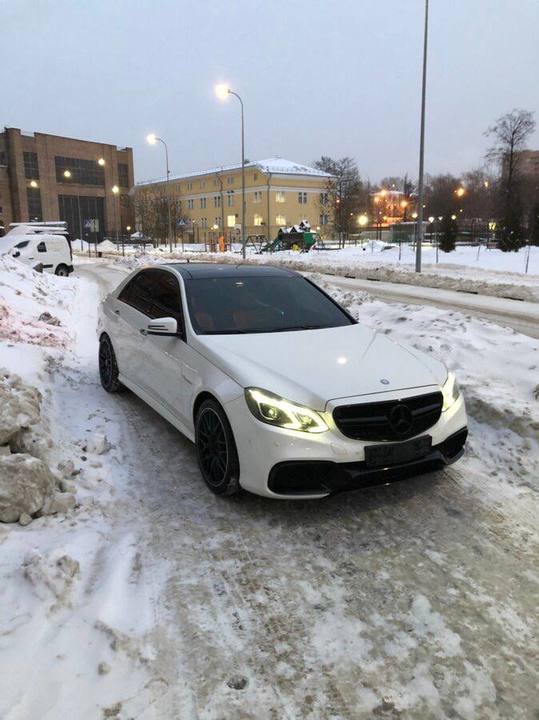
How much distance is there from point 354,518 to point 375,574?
0.63 metres

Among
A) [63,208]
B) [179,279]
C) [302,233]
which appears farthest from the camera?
[63,208]

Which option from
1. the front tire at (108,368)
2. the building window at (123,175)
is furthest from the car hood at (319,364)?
the building window at (123,175)

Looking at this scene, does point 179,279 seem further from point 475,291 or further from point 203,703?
point 475,291

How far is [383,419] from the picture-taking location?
3635mm

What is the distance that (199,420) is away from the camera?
425 cm

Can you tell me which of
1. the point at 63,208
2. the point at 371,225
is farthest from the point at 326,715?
the point at 371,225

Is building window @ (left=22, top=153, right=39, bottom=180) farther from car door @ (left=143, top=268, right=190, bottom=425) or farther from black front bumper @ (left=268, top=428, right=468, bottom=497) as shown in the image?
black front bumper @ (left=268, top=428, right=468, bottom=497)

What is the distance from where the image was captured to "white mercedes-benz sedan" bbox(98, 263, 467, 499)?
11.7ft

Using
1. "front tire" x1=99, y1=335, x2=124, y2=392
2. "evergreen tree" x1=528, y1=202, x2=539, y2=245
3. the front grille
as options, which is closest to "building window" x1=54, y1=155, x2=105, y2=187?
"evergreen tree" x1=528, y1=202, x2=539, y2=245

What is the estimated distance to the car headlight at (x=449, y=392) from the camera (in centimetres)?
403

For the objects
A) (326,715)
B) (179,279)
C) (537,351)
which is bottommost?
(326,715)

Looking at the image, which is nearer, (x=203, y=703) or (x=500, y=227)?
(x=203, y=703)

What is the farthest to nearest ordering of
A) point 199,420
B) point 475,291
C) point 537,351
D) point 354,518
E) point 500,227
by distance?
1. point 500,227
2. point 475,291
3. point 537,351
4. point 199,420
5. point 354,518

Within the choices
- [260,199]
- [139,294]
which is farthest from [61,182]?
[139,294]
